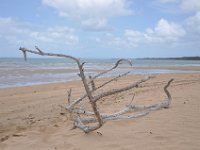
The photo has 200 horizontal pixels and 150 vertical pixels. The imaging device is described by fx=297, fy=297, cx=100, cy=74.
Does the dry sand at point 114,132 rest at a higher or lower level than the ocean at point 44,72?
higher

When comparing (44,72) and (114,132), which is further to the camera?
(44,72)

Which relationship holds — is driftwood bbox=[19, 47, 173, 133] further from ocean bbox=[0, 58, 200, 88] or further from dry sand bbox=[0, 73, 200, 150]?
ocean bbox=[0, 58, 200, 88]

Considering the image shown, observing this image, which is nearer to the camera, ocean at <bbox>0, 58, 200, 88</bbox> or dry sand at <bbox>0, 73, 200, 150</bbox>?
dry sand at <bbox>0, 73, 200, 150</bbox>

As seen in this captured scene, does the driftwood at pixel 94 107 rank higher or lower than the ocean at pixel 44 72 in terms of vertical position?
higher

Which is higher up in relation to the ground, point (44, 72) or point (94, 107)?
point (94, 107)

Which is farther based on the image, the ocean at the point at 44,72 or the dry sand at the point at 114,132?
the ocean at the point at 44,72

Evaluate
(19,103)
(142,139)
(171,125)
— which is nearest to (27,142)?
(142,139)

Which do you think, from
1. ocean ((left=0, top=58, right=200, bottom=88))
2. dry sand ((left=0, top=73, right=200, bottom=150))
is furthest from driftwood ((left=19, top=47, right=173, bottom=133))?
ocean ((left=0, top=58, right=200, bottom=88))

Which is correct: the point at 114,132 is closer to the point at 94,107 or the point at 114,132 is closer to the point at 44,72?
the point at 94,107

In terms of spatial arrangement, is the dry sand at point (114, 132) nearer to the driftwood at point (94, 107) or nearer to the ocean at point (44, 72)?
the driftwood at point (94, 107)

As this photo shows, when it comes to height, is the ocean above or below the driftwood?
below

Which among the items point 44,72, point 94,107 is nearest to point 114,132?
point 94,107

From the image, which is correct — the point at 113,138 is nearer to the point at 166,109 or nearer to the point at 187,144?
the point at 187,144

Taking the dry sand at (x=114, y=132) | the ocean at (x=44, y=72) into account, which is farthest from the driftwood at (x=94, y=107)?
the ocean at (x=44, y=72)
